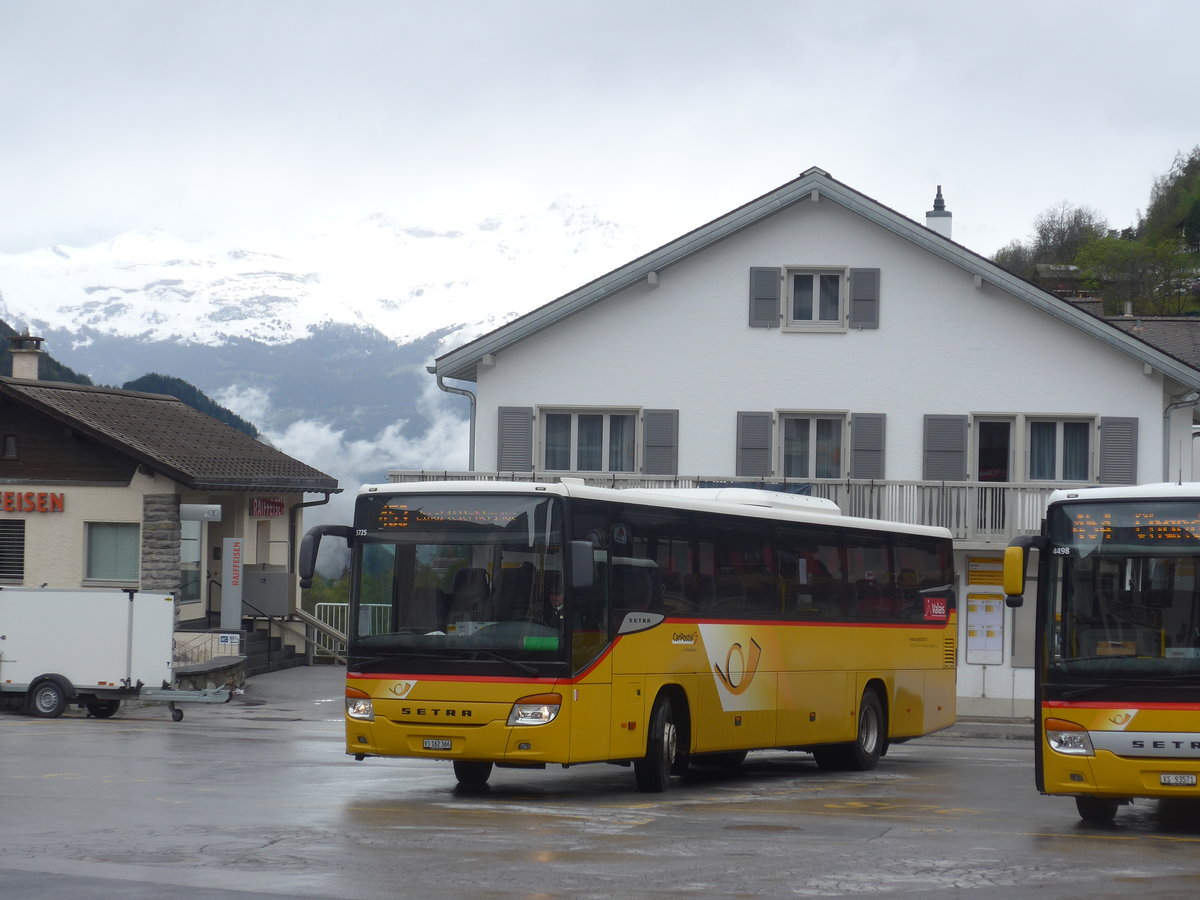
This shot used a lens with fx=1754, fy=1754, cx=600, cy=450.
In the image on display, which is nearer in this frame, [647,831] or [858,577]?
[647,831]

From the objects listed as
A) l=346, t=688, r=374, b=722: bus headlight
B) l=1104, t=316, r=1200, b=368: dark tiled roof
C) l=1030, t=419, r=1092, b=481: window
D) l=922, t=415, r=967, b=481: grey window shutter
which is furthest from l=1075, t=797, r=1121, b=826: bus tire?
l=1104, t=316, r=1200, b=368: dark tiled roof

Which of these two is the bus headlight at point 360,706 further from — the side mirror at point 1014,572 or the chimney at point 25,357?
the chimney at point 25,357

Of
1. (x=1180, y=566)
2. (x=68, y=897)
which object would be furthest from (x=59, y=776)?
(x=1180, y=566)

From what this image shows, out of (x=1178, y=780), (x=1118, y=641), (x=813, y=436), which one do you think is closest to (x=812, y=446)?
(x=813, y=436)

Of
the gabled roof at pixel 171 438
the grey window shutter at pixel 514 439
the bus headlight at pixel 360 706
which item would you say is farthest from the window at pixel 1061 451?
the bus headlight at pixel 360 706

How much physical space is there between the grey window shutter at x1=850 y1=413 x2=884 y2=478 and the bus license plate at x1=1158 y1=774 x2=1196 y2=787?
1934 cm

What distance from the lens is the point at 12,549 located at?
37250 mm

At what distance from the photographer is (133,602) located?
28.4 m

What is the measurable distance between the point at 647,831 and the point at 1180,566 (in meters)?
4.73

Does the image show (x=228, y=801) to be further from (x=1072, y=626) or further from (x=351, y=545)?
(x=1072, y=626)

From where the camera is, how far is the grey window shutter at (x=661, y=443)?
108 ft

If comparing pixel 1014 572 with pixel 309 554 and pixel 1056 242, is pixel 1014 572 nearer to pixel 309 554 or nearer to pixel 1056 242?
pixel 309 554

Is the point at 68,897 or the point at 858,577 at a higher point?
the point at 858,577

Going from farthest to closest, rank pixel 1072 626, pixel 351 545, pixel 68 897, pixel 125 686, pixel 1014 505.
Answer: pixel 1014 505
pixel 125 686
pixel 351 545
pixel 1072 626
pixel 68 897
